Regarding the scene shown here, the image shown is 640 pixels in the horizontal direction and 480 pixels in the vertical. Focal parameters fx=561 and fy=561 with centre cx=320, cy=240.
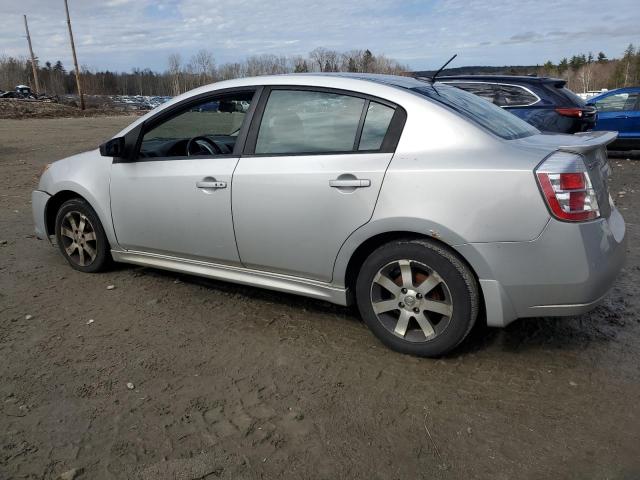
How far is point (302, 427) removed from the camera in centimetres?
271

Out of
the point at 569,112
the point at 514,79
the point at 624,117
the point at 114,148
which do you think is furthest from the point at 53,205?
the point at 624,117

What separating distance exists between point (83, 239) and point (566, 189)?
3.82 meters

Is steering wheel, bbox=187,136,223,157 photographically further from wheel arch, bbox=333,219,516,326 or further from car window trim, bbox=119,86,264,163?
wheel arch, bbox=333,219,516,326

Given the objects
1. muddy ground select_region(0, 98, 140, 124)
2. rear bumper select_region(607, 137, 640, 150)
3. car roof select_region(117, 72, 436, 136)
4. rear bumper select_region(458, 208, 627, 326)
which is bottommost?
muddy ground select_region(0, 98, 140, 124)

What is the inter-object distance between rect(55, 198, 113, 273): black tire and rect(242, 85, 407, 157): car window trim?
→ 5.53ft

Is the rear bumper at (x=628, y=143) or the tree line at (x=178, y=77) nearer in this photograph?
the rear bumper at (x=628, y=143)

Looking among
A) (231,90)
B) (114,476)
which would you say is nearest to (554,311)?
(114,476)

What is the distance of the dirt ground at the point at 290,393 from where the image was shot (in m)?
2.46

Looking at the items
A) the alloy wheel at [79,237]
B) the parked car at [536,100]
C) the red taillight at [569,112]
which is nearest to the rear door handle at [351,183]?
the alloy wheel at [79,237]

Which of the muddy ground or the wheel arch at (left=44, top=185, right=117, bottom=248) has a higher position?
the wheel arch at (left=44, top=185, right=117, bottom=248)

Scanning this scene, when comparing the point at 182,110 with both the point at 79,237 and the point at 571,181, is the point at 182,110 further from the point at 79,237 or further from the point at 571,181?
the point at 571,181

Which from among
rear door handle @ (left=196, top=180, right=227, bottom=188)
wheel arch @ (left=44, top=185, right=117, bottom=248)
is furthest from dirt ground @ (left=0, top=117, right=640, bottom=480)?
rear door handle @ (left=196, top=180, right=227, bottom=188)

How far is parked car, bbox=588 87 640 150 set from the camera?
12.4 m

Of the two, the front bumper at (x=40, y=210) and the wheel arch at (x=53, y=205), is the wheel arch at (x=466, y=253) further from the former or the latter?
the front bumper at (x=40, y=210)
